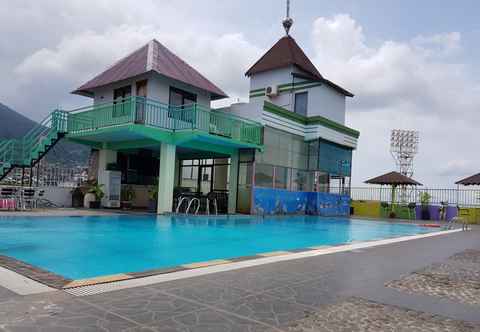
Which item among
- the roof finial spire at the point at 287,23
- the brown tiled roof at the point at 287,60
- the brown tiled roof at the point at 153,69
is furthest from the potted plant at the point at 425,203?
the brown tiled roof at the point at 153,69

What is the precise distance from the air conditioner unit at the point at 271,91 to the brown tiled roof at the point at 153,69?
467 centimetres

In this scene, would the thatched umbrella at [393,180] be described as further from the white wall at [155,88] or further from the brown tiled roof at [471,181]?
the white wall at [155,88]

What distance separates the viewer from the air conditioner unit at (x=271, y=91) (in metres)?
23.2

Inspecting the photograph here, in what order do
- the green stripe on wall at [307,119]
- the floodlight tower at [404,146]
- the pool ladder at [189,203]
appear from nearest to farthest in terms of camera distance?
the pool ladder at [189,203] → the green stripe on wall at [307,119] → the floodlight tower at [404,146]

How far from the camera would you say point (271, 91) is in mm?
23281

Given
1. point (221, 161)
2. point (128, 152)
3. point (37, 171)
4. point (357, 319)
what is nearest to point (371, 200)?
point (221, 161)

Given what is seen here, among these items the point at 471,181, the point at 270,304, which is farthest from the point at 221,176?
the point at 270,304

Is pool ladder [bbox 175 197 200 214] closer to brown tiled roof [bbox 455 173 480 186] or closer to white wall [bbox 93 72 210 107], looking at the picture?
white wall [bbox 93 72 210 107]

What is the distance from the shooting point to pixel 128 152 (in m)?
19.5

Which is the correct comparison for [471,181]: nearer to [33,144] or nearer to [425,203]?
[425,203]

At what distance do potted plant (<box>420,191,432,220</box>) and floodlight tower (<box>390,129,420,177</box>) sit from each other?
1466 inches

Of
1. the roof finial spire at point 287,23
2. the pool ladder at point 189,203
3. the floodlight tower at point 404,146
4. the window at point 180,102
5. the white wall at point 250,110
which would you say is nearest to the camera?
the pool ladder at point 189,203

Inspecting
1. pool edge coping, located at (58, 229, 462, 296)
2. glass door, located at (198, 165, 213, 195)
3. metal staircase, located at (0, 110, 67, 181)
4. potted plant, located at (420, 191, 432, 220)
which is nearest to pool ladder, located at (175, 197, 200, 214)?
glass door, located at (198, 165, 213, 195)

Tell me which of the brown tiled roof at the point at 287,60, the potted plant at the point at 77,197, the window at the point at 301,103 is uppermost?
the brown tiled roof at the point at 287,60
